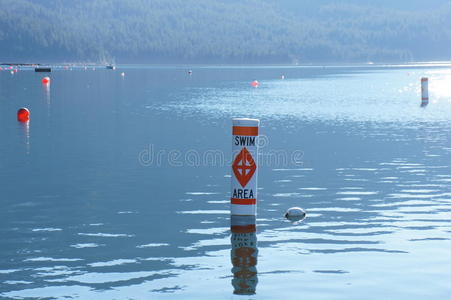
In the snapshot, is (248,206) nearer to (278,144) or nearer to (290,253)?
(290,253)

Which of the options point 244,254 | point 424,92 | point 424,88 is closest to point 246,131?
point 244,254

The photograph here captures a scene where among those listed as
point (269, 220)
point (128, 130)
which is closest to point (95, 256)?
point (269, 220)

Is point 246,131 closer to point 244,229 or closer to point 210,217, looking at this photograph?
point 244,229

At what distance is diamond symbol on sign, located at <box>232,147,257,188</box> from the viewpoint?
16.7m

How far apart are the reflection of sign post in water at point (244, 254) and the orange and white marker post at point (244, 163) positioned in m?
0.32

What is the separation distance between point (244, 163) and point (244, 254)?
2.14 meters

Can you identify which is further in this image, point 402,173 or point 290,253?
point 402,173

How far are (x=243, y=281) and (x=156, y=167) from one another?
1662 cm

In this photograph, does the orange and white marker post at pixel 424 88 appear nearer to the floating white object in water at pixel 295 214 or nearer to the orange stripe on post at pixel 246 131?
the floating white object in water at pixel 295 214

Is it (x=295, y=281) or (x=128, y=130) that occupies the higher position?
(x=128, y=130)

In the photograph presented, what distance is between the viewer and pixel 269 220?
62.4 feet

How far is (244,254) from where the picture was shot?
604 inches

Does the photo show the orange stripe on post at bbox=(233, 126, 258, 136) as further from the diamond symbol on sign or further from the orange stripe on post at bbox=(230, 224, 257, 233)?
the orange stripe on post at bbox=(230, 224, 257, 233)

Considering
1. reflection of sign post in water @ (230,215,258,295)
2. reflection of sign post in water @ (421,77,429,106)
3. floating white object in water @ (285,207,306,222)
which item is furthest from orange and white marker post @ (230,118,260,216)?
reflection of sign post in water @ (421,77,429,106)
